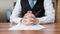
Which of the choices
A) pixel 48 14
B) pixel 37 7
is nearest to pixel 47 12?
pixel 48 14

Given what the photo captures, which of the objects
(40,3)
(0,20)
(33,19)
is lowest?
(0,20)

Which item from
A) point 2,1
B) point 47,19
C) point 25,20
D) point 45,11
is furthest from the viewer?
point 2,1

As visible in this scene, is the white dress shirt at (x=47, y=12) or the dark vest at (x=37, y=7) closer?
the white dress shirt at (x=47, y=12)

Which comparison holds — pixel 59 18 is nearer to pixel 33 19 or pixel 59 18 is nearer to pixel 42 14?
pixel 42 14

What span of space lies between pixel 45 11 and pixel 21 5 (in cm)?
38

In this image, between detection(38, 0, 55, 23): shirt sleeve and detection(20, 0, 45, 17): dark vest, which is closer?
detection(38, 0, 55, 23): shirt sleeve

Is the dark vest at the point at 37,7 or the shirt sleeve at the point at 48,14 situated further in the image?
the dark vest at the point at 37,7

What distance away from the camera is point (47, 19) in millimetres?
1931

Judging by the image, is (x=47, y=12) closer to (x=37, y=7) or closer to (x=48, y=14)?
(x=48, y=14)

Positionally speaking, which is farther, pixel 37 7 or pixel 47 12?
pixel 37 7

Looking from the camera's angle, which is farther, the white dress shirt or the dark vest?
the dark vest

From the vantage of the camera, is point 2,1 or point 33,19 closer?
point 33,19

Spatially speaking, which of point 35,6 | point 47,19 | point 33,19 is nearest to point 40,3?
point 35,6

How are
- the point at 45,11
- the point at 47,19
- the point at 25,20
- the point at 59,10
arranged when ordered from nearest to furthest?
the point at 25,20 → the point at 47,19 → the point at 45,11 → the point at 59,10
